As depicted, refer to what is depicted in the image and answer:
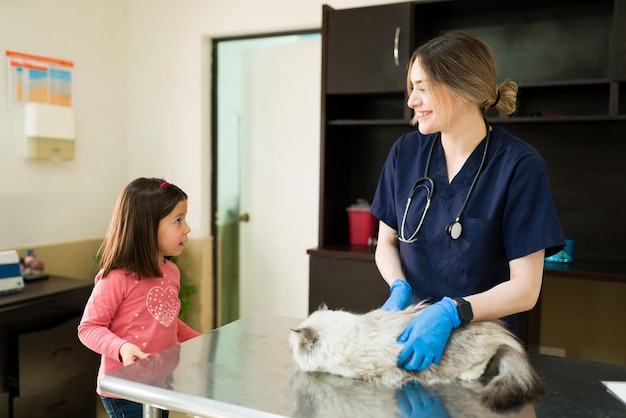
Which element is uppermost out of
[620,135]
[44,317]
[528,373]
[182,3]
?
[182,3]

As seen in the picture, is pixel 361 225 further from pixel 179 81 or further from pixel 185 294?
pixel 179 81

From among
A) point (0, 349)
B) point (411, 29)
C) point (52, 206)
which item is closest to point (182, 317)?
point (52, 206)

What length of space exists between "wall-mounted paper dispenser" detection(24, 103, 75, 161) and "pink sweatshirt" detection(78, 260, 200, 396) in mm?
1612

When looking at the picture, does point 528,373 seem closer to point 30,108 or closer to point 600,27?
point 600,27

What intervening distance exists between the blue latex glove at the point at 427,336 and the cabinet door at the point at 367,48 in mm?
1603

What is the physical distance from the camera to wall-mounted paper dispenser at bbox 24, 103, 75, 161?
2877mm

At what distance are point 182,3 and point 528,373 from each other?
2927mm

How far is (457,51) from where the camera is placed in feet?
4.57

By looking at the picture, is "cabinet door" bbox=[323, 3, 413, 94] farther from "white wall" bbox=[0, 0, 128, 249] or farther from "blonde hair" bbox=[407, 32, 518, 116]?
"white wall" bbox=[0, 0, 128, 249]

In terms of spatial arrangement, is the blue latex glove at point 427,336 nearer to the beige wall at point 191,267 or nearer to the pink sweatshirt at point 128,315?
the pink sweatshirt at point 128,315

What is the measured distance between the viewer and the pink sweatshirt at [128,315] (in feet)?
4.89

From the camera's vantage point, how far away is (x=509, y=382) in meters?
1.09

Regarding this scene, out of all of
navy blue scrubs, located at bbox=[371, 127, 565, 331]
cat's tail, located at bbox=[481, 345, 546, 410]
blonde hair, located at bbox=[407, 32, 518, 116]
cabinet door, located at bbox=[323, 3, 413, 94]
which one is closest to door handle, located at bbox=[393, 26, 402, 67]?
cabinet door, located at bbox=[323, 3, 413, 94]

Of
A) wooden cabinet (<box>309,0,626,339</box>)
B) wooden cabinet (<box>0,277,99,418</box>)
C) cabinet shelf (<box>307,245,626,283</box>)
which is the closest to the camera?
cabinet shelf (<box>307,245,626,283</box>)
